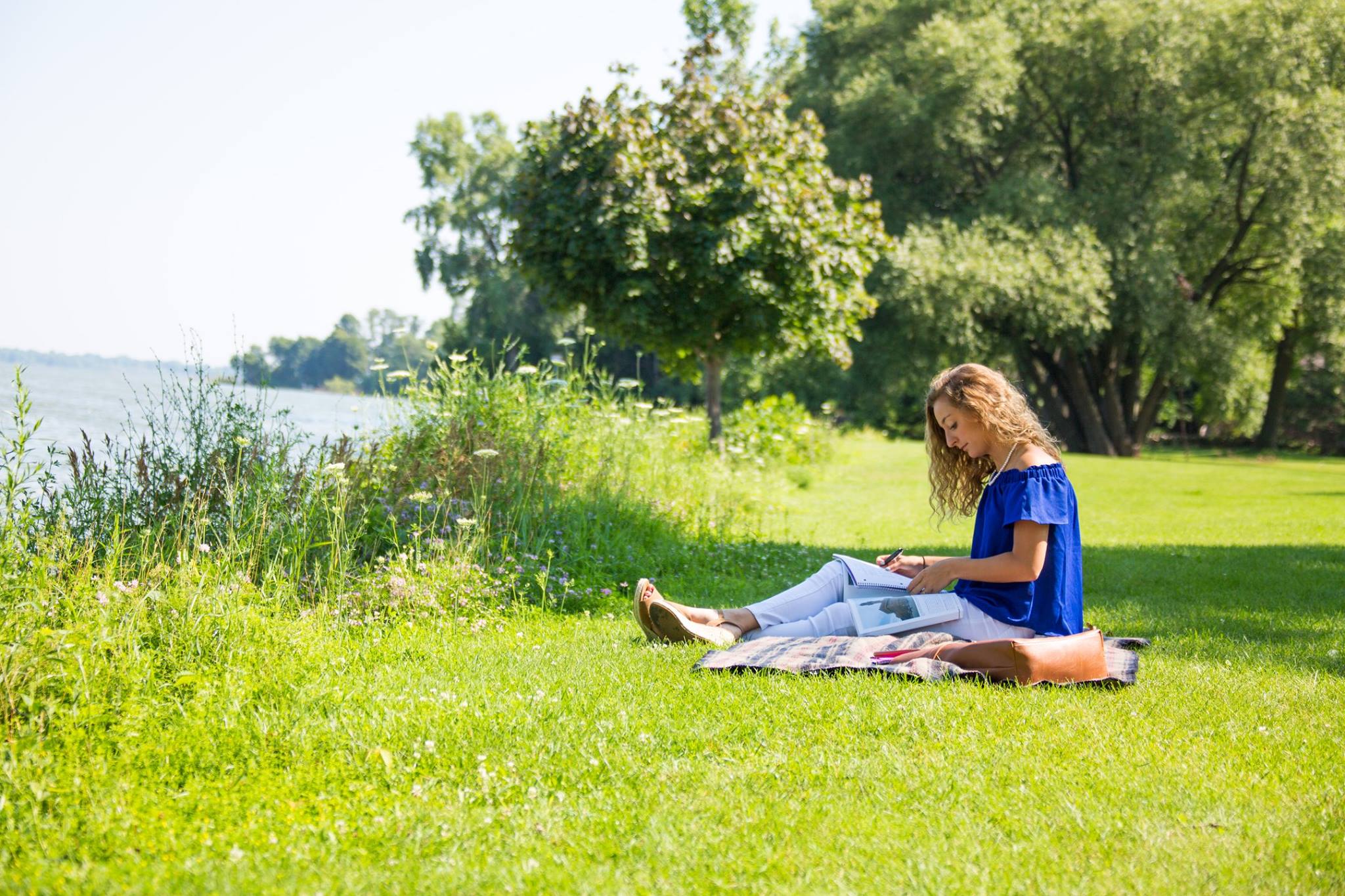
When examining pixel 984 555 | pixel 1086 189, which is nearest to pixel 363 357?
pixel 984 555

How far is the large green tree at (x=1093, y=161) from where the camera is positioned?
71.3 ft

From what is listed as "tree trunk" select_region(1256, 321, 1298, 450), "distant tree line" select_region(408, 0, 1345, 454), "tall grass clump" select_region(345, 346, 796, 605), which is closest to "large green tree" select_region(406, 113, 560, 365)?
"distant tree line" select_region(408, 0, 1345, 454)

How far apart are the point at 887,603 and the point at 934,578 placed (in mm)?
264

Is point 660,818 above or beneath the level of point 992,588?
beneath

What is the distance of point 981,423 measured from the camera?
460 cm

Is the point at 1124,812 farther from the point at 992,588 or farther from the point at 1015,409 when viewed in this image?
the point at 1015,409

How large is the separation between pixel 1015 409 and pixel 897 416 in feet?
105

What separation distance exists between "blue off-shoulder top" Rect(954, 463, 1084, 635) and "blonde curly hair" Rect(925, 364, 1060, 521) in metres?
0.19

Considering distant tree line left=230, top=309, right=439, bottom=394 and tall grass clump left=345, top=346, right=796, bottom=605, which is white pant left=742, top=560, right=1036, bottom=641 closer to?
tall grass clump left=345, top=346, right=796, bottom=605

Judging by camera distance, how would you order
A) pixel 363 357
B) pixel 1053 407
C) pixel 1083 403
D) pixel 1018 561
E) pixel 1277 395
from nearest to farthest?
1. pixel 1018 561
2. pixel 363 357
3. pixel 1083 403
4. pixel 1053 407
5. pixel 1277 395

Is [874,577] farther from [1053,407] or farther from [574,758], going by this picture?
[1053,407]

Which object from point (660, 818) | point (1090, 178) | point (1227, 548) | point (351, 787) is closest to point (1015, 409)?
point (660, 818)

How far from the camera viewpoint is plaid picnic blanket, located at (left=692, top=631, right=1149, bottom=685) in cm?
433

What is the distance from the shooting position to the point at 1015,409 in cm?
460
